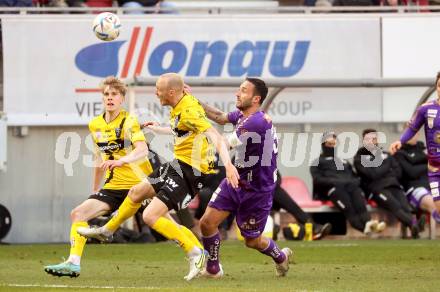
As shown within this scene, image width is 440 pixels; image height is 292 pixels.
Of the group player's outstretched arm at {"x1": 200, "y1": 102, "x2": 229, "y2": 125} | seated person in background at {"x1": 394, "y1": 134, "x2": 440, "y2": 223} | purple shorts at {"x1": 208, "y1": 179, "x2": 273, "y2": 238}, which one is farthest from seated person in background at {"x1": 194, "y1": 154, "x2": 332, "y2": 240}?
purple shorts at {"x1": 208, "y1": 179, "x2": 273, "y2": 238}

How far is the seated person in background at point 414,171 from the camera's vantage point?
19.9 meters

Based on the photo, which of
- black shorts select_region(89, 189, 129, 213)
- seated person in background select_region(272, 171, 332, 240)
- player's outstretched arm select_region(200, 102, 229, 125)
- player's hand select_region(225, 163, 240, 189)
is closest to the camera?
player's hand select_region(225, 163, 240, 189)

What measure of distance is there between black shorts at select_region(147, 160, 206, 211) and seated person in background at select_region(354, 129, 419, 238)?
7.99 meters

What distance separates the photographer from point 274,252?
12.0 meters

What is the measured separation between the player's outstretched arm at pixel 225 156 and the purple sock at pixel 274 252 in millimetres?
1125

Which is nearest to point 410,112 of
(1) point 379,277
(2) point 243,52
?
(2) point 243,52

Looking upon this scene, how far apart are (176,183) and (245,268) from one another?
2252mm

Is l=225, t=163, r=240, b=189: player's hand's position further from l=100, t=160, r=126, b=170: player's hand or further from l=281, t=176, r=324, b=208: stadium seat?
l=281, t=176, r=324, b=208: stadium seat

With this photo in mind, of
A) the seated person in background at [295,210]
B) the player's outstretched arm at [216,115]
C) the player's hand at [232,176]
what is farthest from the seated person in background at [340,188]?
the player's hand at [232,176]

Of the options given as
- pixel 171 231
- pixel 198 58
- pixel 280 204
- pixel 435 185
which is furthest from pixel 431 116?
pixel 198 58

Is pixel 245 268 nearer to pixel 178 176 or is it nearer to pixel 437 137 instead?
pixel 178 176

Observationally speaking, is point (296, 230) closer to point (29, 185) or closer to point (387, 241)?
point (387, 241)

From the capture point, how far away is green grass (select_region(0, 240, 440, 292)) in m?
11.2

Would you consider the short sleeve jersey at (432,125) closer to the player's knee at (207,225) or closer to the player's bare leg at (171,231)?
the player's knee at (207,225)
